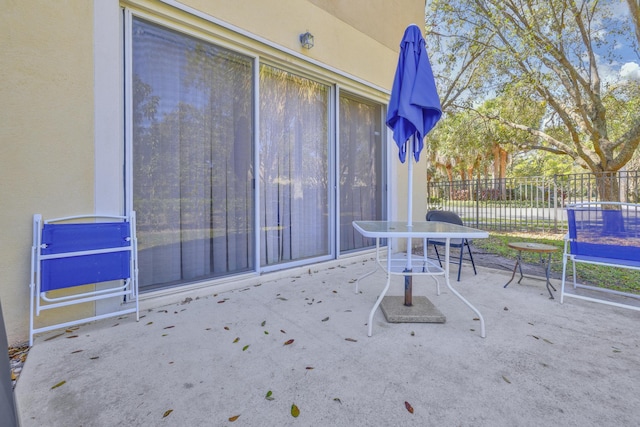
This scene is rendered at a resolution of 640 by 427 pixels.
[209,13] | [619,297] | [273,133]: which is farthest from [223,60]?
[619,297]

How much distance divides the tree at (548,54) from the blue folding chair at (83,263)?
8.78 m

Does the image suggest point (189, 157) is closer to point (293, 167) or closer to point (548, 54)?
point (293, 167)

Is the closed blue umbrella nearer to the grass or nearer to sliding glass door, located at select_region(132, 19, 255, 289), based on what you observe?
sliding glass door, located at select_region(132, 19, 255, 289)

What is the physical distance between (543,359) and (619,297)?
202cm

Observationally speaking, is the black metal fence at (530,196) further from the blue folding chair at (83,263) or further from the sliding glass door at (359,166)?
the blue folding chair at (83,263)

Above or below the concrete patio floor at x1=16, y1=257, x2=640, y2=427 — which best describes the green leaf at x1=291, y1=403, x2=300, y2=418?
below

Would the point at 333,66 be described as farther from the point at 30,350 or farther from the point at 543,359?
the point at 30,350

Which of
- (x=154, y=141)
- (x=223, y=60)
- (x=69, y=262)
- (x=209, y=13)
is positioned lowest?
(x=69, y=262)

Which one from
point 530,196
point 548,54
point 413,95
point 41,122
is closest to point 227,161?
point 41,122

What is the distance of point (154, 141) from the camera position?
9.14 ft

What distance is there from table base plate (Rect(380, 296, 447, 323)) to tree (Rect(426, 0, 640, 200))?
727 cm

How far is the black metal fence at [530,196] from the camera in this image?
7645mm

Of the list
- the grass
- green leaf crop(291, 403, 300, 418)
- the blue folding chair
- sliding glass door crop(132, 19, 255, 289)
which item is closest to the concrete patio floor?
green leaf crop(291, 403, 300, 418)

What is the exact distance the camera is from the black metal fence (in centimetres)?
764
